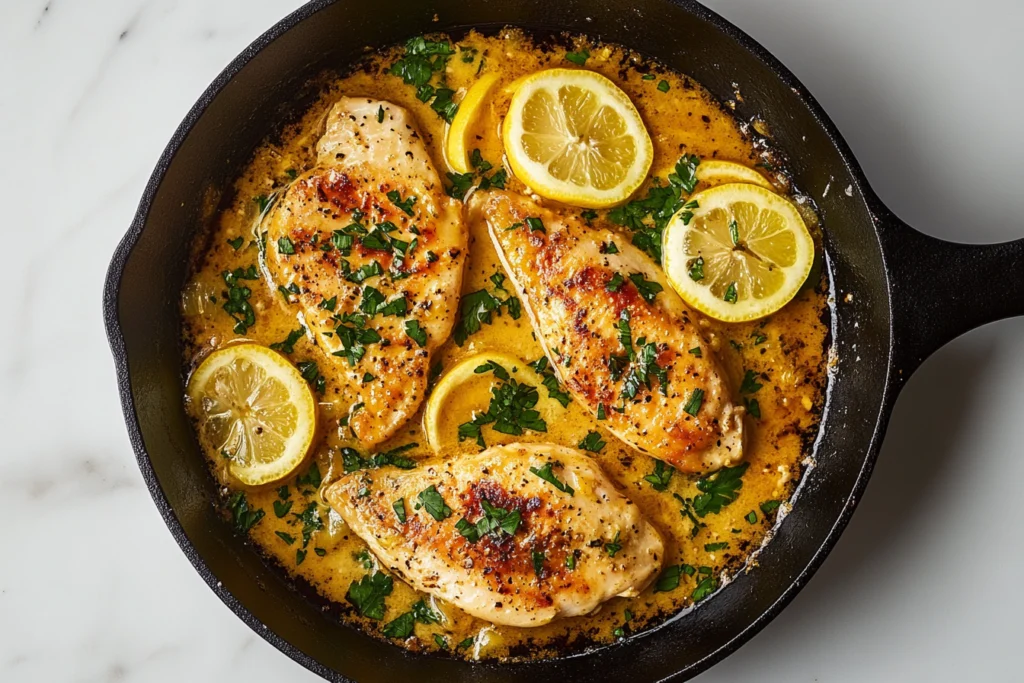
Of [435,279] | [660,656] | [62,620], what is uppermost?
[435,279]

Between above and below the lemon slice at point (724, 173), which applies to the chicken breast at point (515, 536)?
below

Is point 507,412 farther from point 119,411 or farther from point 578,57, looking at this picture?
point 119,411

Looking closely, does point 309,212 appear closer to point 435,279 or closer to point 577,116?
point 435,279

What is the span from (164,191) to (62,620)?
72.2 inches

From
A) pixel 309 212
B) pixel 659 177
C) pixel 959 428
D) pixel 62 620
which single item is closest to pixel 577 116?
pixel 659 177

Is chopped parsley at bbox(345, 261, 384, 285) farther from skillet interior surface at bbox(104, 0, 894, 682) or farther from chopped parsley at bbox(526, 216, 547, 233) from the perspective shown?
skillet interior surface at bbox(104, 0, 894, 682)

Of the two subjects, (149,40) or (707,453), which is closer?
(707,453)

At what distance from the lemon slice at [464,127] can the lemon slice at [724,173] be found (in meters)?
0.89

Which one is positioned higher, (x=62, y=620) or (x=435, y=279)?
(x=435, y=279)

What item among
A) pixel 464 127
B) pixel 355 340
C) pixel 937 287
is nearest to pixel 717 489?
pixel 937 287

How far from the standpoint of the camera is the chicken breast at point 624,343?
3172 mm

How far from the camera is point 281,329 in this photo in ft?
11.0

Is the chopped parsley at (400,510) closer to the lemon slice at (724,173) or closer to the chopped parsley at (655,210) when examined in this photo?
the chopped parsley at (655,210)

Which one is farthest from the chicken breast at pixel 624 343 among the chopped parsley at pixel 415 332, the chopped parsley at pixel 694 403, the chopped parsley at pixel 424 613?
the chopped parsley at pixel 424 613
